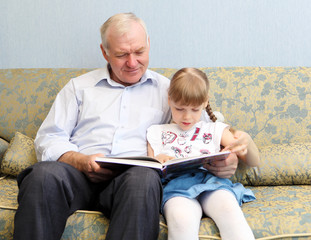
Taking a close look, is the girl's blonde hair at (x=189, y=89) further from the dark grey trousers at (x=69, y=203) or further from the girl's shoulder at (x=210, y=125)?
the dark grey trousers at (x=69, y=203)

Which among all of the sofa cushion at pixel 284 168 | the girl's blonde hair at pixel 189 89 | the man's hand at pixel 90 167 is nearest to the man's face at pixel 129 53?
the girl's blonde hair at pixel 189 89

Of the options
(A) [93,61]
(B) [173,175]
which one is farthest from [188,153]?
(A) [93,61]

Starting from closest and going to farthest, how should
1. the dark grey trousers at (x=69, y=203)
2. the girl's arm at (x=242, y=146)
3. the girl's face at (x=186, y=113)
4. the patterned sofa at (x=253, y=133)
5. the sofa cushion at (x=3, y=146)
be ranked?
the dark grey trousers at (x=69, y=203) < the patterned sofa at (x=253, y=133) < the girl's arm at (x=242, y=146) < the girl's face at (x=186, y=113) < the sofa cushion at (x=3, y=146)

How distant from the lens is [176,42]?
2381 millimetres

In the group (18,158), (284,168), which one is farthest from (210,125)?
(18,158)

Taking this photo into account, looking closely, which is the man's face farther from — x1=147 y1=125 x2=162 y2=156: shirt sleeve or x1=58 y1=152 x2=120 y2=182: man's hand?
x1=58 y1=152 x2=120 y2=182: man's hand

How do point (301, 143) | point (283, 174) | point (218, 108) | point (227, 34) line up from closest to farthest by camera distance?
point (283, 174) < point (301, 143) < point (218, 108) < point (227, 34)

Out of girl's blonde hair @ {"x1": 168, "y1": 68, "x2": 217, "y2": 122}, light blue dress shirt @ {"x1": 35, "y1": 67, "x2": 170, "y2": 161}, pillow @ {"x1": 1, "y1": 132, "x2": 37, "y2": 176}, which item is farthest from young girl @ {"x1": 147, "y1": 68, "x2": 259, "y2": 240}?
pillow @ {"x1": 1, "y1": 132, "x2": 37, "y2": 176}

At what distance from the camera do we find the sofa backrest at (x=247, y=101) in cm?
203

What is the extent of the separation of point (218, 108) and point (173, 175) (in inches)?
23.7

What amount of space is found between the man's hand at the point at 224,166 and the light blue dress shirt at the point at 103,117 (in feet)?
1.13

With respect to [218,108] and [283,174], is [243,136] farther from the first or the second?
[218,108]

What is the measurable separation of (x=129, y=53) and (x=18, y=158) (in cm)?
77

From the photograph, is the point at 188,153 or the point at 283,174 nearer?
the point at 188,153
